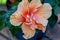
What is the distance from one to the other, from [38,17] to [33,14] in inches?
0.8

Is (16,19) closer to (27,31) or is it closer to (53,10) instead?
(27,31)

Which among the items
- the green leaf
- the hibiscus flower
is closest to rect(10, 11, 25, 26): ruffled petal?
the hibiscus flower

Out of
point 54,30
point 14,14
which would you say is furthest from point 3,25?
point 54,30

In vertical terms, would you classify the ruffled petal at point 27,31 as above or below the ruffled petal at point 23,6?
Result: below

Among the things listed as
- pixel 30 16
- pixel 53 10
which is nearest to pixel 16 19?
pixel 30 16

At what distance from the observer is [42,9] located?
50cm

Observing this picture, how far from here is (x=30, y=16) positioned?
484 millimetres

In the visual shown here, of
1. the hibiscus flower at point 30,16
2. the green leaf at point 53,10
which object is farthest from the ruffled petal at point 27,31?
the green leaf at point 53,10

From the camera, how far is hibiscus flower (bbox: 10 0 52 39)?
481 mm

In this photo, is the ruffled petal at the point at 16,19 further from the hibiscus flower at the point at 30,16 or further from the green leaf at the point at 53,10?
the green leaf at the point at 53,10

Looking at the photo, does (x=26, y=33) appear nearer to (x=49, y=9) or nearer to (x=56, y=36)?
(x=49, y=9)

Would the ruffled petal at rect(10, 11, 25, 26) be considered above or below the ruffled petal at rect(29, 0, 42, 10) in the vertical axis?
below

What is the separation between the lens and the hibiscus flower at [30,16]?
481mm

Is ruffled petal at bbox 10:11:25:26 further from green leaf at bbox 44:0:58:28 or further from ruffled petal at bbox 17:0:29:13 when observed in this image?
green leaf at bbox 44:0:58:28
